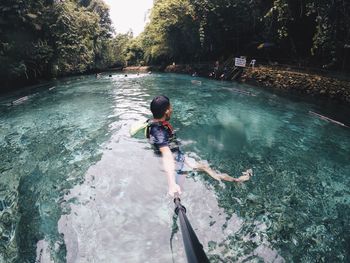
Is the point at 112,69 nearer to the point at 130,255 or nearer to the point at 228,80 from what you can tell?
the point at 228,80

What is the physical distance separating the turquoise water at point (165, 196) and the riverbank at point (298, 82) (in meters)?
4.99

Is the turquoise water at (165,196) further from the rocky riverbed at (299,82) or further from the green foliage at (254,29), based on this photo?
the green foliage at (254,29)

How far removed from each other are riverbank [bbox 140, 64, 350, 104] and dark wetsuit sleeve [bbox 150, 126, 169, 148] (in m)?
12.9

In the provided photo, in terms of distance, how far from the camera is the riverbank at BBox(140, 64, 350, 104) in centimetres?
1492

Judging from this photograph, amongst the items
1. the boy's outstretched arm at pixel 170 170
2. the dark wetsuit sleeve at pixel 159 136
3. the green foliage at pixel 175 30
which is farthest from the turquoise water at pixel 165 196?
the green foliage at pixel 175 30

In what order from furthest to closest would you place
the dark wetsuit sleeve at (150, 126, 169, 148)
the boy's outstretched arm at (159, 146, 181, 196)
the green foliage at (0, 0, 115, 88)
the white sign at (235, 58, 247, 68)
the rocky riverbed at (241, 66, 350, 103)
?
the green foliage at (0, 0, 115, 88)
the white sign at (235, 58, 247, 68)
the rocky riverbed at (241, 66, 350, 103)
the dark wetsuit sleeve at (150, 126, 169, 148)
the boy's outstretched arm at (159, 146, 181, 196)

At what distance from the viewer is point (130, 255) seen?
3930mm

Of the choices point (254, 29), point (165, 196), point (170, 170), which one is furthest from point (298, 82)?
point (170, 170)

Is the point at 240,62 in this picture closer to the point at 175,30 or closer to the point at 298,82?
the point at 298,82

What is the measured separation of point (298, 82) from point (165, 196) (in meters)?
15.7

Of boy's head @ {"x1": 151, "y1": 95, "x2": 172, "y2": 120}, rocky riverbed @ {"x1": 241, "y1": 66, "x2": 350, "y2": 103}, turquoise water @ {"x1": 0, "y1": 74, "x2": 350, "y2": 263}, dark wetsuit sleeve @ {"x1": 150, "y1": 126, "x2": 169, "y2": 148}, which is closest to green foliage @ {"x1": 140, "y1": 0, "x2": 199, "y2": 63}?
rocky riverbed @ {"x1": 241, "y1": 66, "x2": 350, "y2": 103}

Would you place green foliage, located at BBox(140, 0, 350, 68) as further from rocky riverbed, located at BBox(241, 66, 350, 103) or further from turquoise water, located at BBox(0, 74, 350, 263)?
turquoise water, located at BBox(0, 74, 350, 263)

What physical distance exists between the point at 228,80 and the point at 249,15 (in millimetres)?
6232

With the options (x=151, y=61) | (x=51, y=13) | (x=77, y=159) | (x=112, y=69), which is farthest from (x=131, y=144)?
(x=112, y=69)
